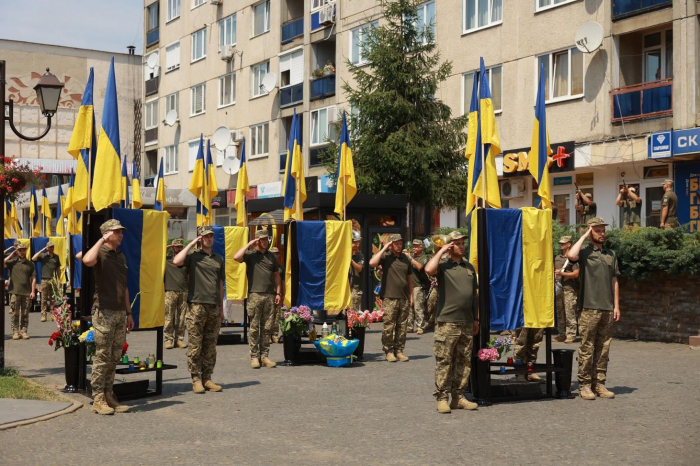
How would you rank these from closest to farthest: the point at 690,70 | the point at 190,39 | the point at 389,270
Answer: the point at 389,270 < the point at 690,70 < the point at 190,39

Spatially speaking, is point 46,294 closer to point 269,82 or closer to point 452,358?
point 452,358

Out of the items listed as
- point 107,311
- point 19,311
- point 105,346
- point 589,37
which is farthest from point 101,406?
point 589,37

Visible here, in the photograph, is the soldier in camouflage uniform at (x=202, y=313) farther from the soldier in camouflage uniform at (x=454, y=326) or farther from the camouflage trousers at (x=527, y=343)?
the camouflage trousers at (x=527, y=343)

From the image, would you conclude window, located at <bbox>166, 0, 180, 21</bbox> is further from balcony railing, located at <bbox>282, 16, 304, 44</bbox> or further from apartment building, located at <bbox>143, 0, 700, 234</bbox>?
balcony railing, located at <bbox>282, 16, 304, 44</bbox>

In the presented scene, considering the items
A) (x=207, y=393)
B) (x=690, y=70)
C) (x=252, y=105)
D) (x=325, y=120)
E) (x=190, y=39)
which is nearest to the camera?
(x=207, y=393)

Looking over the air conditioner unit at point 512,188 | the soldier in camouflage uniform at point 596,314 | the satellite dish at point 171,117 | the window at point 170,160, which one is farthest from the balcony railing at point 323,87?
the soldier in camouflage uniform at point 596,314

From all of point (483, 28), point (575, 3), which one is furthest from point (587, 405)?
point (483, 28)

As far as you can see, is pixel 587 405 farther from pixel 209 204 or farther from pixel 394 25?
pixel 394 25

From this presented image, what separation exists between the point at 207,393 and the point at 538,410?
13.3ft

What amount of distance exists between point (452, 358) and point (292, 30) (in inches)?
1347

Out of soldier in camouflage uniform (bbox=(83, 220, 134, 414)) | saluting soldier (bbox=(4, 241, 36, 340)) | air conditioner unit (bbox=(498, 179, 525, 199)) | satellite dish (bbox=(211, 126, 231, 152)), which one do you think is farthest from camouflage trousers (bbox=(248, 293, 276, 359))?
satellite dish (bbox=(211, 126, 231, 152))

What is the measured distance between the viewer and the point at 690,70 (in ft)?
79.1

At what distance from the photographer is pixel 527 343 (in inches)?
472

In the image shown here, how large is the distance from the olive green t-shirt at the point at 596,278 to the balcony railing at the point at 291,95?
3123cm
